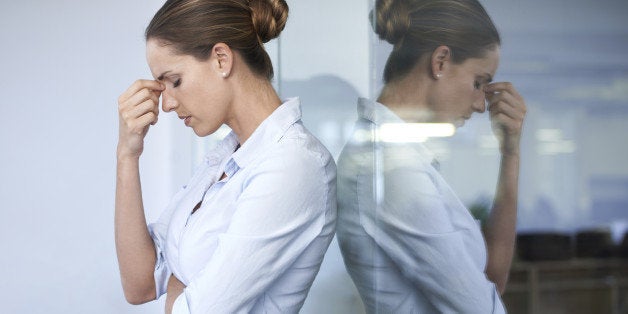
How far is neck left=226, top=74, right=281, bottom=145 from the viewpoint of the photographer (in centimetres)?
187

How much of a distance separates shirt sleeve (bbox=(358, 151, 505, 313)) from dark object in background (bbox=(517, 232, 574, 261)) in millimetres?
109

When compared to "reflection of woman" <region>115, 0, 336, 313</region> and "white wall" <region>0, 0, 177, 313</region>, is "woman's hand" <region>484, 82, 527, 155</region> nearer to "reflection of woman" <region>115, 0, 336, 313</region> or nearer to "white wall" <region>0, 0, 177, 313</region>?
"reflection of woman" <region>115, 0, 336, 313</region>

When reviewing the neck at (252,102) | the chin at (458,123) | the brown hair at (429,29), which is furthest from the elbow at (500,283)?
the neck at (252,102)

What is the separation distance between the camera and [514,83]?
136 centimetres

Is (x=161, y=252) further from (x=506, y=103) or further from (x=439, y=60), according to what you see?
(x=506, y=103)

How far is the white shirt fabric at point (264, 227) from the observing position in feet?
5.41

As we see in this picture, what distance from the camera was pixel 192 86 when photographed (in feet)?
6.18

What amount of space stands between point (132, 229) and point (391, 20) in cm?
91

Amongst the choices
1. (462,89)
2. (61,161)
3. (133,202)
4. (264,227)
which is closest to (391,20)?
(462,89)

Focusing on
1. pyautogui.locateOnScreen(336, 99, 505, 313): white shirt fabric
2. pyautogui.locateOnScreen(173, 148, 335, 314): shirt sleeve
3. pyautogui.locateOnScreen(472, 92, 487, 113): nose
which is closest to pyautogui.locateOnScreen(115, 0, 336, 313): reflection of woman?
pyautogui.locateOnScreen(173, 148, 335, 314): shirt sleeve

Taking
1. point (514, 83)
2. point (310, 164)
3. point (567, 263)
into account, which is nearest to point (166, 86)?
point (310, 164)

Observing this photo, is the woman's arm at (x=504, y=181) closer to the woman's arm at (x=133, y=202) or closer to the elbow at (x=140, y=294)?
the woman's arm at (x=133, y=202)

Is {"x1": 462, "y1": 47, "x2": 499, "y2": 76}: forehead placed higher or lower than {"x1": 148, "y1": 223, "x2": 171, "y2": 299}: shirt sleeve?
higher

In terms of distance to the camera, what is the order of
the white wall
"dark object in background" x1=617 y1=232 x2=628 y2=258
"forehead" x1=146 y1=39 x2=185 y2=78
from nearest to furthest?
"dark object in background" x1=617 y1=232 x2=628 y2=258 → "forehead" x1=146 y1=39 x2=185 y2=78 → the white wall
